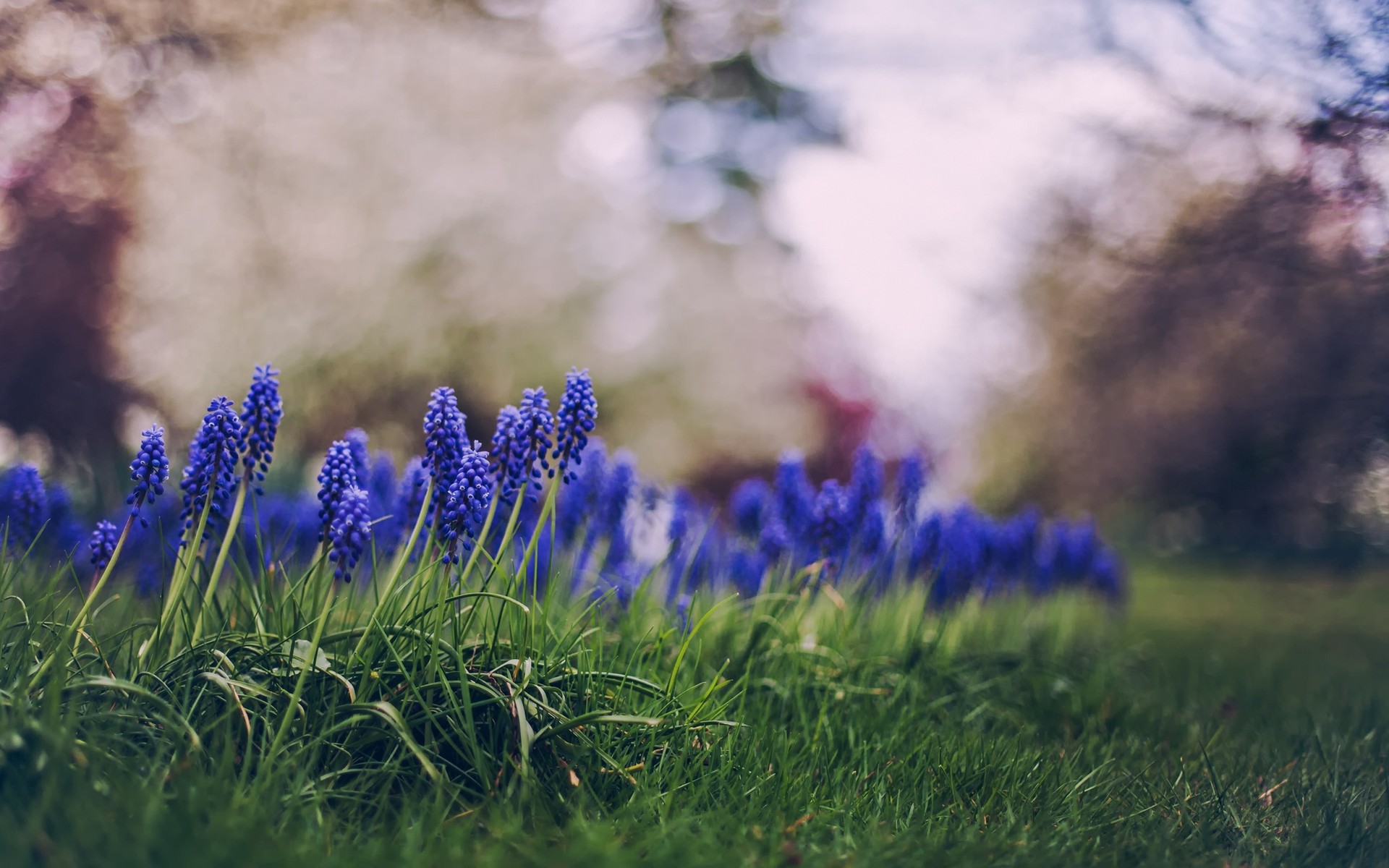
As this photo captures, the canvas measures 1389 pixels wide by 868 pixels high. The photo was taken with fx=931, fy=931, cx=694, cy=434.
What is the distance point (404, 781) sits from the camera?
6.01ft

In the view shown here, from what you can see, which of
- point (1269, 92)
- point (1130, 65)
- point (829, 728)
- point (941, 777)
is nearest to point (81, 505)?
point (829, 728)

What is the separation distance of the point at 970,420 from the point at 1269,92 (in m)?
6.64

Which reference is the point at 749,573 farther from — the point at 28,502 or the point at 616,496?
the point at 28,502

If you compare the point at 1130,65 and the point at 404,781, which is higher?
the point at 1130,65

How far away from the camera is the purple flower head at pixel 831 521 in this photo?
297cm

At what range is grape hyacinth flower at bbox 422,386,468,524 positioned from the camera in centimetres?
191

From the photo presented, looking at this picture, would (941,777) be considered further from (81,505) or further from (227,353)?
(227,353)

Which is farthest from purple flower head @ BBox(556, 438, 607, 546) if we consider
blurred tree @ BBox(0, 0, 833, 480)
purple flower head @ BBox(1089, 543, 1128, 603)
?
blurred tree @ BBox(0, 0, 833, 480)

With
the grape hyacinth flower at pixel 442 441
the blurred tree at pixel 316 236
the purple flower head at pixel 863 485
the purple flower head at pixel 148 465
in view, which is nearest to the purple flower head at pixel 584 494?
the purple flower head at pixel 863 485

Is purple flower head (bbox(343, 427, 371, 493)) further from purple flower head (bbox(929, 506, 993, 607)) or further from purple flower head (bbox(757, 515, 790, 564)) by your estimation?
purple flower head (bbox(929, 506, 993, 607))

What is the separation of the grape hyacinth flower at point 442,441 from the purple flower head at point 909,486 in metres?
1.80

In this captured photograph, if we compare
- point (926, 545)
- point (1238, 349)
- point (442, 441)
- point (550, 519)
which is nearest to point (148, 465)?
point (442, 441)

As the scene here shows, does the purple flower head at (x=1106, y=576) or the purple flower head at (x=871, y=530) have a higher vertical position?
the purple flower head at (x=871, y=530)

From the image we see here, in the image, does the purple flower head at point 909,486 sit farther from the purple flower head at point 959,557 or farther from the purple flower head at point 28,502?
the purple flower head at point 28,502
